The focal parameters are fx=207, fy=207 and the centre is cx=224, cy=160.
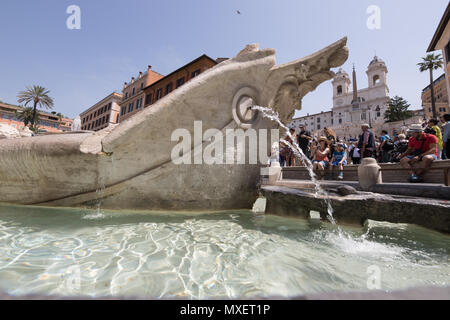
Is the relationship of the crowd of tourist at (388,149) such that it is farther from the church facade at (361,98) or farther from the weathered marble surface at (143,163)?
the church facade at (361,98)

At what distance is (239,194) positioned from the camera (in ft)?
12.6

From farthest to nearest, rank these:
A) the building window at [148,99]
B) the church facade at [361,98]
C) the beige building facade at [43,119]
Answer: the church facade at [361,98], the beige building facade at [43,119], the building window at [148,99]

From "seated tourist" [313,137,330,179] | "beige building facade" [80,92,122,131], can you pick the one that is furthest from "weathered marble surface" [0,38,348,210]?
"beige building facade" [80,92,122,131]

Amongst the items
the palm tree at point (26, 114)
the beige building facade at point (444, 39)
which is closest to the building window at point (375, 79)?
the beige building facade at point (444, 39)

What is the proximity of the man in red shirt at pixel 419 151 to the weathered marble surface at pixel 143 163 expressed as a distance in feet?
10.1

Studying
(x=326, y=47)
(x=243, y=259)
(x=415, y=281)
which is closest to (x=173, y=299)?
(x=243, y=259)

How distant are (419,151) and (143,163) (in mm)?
5016

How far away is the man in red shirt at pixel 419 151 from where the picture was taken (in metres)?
3.66

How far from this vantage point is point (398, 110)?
43438 mm

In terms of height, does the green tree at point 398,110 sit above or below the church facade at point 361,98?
below

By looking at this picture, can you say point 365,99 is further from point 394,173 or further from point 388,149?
point 394,173

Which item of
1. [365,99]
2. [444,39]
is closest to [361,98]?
[365,99]

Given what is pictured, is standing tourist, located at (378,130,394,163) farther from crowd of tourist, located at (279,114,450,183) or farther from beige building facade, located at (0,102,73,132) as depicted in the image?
beige building facade, located at (0,102,73,132)
